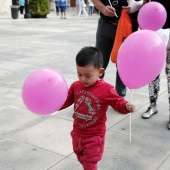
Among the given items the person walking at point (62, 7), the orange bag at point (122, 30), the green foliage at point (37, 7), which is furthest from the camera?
the person walking at point (62, 7)

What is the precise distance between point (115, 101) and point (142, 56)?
437 millimetres

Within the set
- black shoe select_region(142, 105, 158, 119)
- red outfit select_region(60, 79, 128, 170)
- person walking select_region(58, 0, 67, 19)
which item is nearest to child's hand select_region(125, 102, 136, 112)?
red outfit select_region(60, 79, 128, 170)

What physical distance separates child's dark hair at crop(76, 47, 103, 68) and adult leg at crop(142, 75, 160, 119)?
188 centimetres

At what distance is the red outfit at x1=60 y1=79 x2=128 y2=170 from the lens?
2.43 meters

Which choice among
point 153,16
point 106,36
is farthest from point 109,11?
point 153,16

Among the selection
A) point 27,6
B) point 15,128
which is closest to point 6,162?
point 15,128

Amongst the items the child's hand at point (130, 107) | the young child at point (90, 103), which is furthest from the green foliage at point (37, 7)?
the child's hand at point (130, 107)

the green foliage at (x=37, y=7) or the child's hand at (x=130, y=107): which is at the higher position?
the child's hand at (x=130, y=107)

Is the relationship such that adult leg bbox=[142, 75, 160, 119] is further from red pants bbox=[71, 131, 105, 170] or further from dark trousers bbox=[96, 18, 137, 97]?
red pants bbox=[71, 131, 105, 170]

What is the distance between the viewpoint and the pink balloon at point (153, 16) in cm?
339

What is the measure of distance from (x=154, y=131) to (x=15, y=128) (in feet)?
5.29

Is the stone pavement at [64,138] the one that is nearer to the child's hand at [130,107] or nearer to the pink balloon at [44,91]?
the child's hand at [130,107]

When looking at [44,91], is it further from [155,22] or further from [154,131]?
[154,131]

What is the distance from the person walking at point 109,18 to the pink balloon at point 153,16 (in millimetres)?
337
